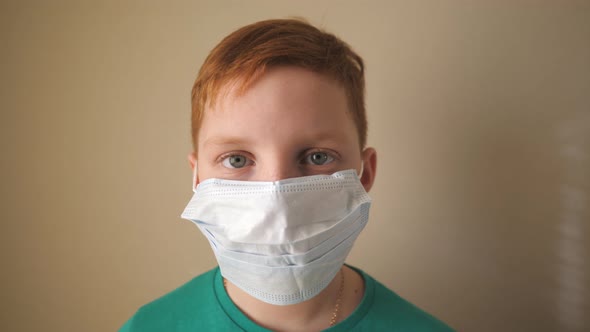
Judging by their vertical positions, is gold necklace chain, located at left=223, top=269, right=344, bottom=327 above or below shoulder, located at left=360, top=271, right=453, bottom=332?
above

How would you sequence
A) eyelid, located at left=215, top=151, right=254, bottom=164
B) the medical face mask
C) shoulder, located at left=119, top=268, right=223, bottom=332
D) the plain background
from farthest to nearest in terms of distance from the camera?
the plain background
shoulder, located at left=119, top=268, right=223, bottom=332
eyelid, located at left=215, top=151, right=254, bottom=164
the medical face mask

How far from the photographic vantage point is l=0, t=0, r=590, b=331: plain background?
1.19 meters

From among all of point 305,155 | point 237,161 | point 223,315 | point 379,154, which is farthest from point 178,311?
point 379,154

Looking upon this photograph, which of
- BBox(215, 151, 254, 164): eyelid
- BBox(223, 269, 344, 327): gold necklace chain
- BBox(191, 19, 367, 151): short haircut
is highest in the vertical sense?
BBox(191, 19, 367, 151): short haircut

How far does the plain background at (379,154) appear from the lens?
3.89 feet

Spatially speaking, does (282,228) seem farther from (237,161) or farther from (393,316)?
(393,316)

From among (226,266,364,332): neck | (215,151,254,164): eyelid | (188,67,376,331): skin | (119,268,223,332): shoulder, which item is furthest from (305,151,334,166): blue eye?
(119,268,223,332): shoulder

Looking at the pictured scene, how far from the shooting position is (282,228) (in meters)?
0.75

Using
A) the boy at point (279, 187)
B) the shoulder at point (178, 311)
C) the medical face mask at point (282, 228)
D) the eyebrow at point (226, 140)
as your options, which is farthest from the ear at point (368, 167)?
the shoulder at point (178, 311)

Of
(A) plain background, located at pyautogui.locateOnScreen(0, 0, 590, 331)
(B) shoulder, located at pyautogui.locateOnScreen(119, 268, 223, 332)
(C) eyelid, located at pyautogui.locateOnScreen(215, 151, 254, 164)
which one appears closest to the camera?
(C) eyelid, located at pyautogui.locateOnScreen(215, 151, 254, 164)

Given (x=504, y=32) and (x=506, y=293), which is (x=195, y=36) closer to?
(x=504, y=32)

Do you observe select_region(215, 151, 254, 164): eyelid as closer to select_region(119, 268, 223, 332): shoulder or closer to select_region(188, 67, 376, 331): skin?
select_region(188, 67, 376, 331): skin

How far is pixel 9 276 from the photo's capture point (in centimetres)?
134

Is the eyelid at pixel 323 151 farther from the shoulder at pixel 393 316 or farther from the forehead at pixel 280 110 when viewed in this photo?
the shoulder at pixel 393 316
